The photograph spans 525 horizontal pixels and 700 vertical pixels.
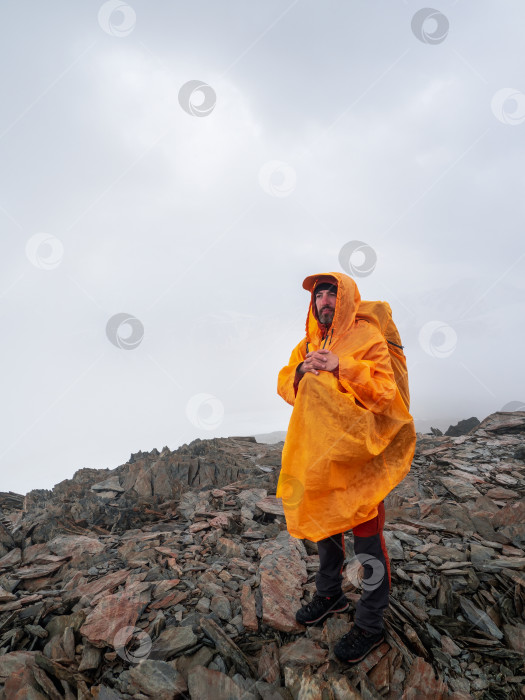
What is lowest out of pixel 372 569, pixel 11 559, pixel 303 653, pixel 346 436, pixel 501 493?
pixel 501 493

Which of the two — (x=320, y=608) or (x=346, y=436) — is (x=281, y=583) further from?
(x=346, y=436)

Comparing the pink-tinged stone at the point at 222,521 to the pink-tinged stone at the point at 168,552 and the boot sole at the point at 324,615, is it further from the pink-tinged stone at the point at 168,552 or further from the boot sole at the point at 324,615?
the boot sole at the point at 324,615

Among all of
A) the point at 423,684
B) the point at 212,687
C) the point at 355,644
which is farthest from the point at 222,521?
the point at 423,684

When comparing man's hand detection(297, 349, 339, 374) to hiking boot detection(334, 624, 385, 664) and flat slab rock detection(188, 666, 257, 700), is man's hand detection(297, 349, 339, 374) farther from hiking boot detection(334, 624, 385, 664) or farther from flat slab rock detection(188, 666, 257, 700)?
flat slab rock detection(188, 666, 257, 700)

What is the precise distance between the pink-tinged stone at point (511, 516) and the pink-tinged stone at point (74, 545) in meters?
7.23

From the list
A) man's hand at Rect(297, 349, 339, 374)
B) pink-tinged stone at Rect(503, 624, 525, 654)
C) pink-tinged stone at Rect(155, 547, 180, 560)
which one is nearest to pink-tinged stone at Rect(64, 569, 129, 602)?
pink-tinged stone at Rect(155, 547, 180, 560)

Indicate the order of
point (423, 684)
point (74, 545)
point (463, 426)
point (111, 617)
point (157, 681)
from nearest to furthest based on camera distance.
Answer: point (423, 684) < point (157, 681) < point (111, 617) < point (74, 545) < point (463, 426)

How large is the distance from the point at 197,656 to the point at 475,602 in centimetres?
314

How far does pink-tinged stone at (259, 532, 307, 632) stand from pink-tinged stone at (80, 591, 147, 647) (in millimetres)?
1509

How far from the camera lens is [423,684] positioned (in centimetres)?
295

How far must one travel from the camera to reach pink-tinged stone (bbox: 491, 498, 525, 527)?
19.4 ft

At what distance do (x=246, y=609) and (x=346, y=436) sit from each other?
2.62 meters

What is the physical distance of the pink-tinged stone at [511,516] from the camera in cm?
593

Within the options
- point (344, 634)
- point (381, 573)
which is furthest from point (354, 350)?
point (344, 634)
